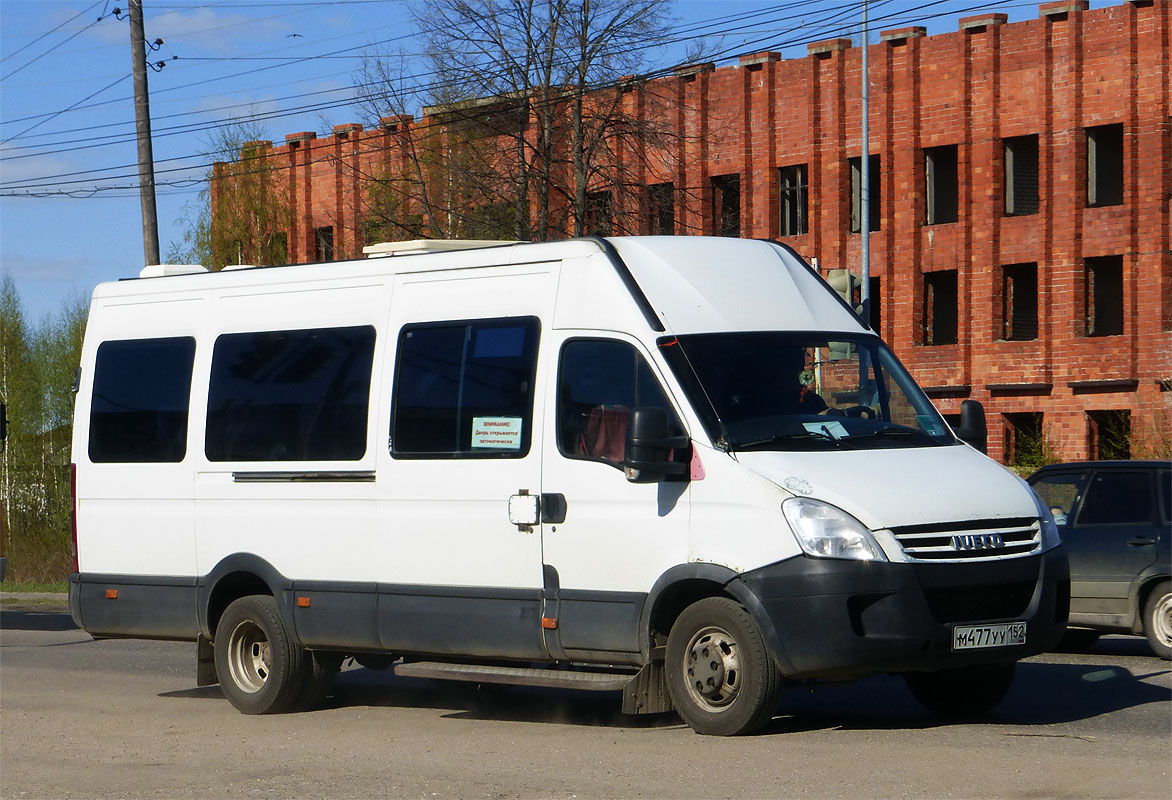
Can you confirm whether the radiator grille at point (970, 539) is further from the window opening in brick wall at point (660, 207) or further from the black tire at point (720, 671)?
the window opening in brick wall at point (660, 207)

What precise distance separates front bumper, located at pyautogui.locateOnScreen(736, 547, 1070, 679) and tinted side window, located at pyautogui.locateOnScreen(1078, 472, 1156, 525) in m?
5.01

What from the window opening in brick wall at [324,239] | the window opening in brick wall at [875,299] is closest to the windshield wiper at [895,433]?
the window opening in brick wall at [875,299]

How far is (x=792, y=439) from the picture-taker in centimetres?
916

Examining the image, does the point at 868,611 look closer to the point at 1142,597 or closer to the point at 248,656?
the point at 248,656

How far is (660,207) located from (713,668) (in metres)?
25.1

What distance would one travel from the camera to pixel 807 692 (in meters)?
11.2

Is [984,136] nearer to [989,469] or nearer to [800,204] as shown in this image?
[800,204]

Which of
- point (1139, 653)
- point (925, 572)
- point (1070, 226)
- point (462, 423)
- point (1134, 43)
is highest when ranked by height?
point (1134, 43)

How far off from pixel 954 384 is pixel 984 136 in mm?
6037

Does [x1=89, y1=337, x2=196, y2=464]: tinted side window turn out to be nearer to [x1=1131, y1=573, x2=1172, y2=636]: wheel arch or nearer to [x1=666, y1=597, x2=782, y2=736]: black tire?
[x1=666, y1=597, x2=782, y2=736]: black tire

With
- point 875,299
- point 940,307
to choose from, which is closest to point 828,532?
point 940,307

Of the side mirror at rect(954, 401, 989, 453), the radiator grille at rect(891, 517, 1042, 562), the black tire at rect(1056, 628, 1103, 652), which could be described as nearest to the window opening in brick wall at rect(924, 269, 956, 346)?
the black tire at rect(1056, 628, 1103, 652)

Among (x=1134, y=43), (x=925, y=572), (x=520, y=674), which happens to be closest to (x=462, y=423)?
(x=520, y=674)

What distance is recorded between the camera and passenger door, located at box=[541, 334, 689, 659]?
30.3 feet
